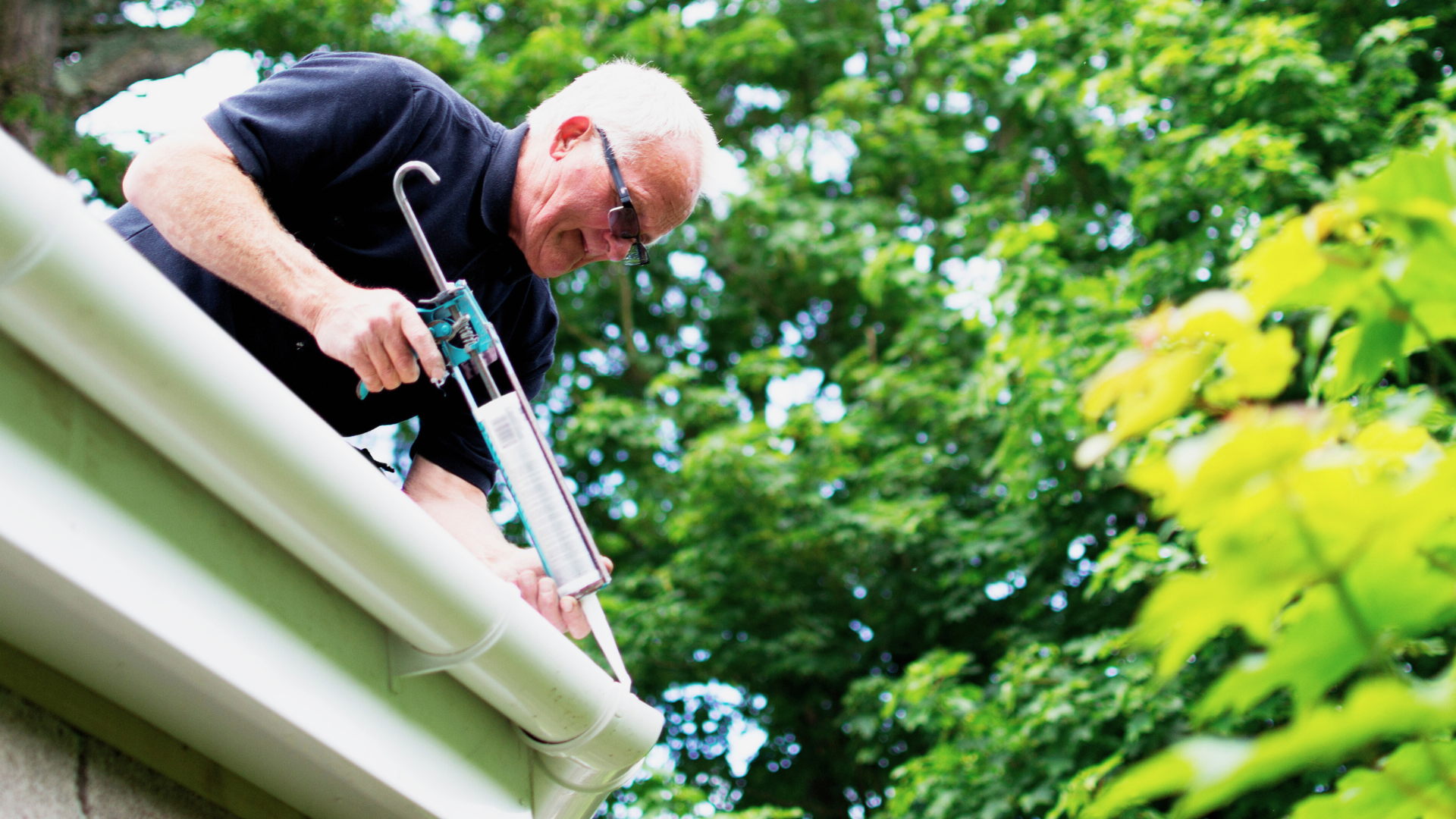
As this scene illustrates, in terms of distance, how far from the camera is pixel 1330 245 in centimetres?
76

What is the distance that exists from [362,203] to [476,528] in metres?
0.63

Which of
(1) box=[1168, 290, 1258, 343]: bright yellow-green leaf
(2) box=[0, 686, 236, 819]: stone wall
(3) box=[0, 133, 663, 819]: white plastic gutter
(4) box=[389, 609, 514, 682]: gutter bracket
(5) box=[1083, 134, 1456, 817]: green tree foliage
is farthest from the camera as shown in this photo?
(4) box=[389, 609, 514, 682]: gutter bracket

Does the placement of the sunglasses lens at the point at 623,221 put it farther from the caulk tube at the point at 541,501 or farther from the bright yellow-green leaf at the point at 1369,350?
the bright yellow-green leaf at the point at 1369,350

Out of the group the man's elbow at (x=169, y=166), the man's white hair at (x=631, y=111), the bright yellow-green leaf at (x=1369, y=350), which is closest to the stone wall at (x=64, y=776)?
the man's elbow at (x=169, y=166)

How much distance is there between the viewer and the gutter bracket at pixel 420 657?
1.37m

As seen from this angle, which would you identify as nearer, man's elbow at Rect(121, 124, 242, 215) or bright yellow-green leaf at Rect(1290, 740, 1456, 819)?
bright yellow-green leaf at Rect(1290, 740, 1456, 819)

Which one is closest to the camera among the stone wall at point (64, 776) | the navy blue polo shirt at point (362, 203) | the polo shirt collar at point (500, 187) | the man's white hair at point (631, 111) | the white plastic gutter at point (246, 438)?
the white plastic gutter at point (246, 438)

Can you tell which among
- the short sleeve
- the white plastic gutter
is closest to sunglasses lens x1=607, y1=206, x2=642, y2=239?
the short sleeve

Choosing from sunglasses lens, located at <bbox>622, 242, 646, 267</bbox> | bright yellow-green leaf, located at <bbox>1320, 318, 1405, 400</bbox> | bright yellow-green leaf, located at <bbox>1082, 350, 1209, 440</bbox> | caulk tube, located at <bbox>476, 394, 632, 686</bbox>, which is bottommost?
sunglasses lens, located at <bbox>622, 242, 646, 267</bbox>

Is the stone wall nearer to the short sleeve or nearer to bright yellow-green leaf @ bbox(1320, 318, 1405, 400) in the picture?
the short sleeve

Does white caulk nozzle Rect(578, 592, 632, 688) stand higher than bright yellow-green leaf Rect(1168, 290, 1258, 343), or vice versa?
bright yellow-green leaf Rect(1168, 290, 1258, 343)

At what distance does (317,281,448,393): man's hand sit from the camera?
1584mm

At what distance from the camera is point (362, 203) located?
1.97 m

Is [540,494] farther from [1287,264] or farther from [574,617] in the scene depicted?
[1287,264]
